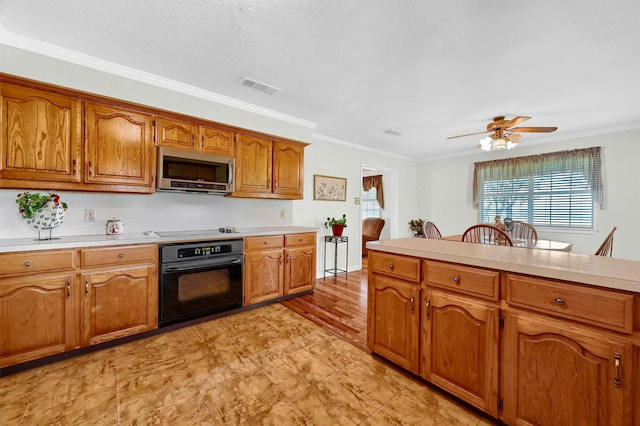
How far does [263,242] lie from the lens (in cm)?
311

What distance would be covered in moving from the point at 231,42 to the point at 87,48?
122cm

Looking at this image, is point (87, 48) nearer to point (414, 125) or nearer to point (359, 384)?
point (359, 384)

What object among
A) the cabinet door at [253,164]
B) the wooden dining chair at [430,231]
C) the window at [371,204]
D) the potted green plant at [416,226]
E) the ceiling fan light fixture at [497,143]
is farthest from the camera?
the window at [371,204]

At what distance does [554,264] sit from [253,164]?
9.70ft

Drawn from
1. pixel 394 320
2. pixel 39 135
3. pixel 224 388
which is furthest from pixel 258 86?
pixel 224 388

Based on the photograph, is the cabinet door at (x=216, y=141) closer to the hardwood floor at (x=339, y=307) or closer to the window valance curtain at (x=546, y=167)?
the hardwood floor at (x=339, y=307)

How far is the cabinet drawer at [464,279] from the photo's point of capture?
1416 millimetres

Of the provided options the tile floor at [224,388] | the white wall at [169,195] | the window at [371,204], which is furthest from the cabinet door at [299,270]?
the window at [371,204]

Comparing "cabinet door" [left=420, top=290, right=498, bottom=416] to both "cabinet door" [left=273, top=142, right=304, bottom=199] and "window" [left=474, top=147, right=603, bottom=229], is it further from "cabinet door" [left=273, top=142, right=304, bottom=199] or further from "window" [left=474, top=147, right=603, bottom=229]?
"window" [left=474, top=147, right=603, bottom=229]

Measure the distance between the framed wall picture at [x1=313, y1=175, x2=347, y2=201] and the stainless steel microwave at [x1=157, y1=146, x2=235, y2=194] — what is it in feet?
5.59

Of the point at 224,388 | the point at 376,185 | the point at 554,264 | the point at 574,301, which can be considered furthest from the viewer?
the point at 376,185

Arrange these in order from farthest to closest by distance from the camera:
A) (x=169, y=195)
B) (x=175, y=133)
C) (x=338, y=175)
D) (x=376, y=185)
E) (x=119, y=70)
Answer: (x=376, y=185), (x=338, y=175), (x=169, y=195), (x=175, y=133), (x=119, y=70)

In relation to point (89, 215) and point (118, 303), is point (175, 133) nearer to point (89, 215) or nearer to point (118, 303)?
point (89, 215)

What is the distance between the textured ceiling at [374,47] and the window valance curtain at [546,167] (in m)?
1.08
